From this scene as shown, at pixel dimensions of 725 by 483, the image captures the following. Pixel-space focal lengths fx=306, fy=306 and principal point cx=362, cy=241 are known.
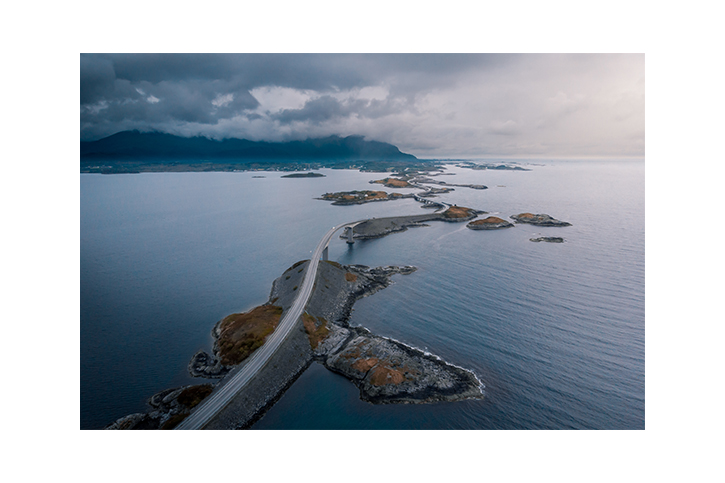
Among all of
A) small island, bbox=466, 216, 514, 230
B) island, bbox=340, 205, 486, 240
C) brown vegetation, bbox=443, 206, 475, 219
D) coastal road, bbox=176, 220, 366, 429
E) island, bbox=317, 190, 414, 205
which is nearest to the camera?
coastal road, bbox=176, 220, 366, 429

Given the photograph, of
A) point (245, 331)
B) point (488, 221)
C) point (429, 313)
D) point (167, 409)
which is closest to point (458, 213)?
point (488, 221)

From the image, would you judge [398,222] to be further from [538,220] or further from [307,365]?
[307,365]

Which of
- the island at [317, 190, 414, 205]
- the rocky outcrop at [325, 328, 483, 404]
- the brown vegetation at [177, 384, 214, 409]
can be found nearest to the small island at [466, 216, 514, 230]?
the island at [317, 190, 414, 205]

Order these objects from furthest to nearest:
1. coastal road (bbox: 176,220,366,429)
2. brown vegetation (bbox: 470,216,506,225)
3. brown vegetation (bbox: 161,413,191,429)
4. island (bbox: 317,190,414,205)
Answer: island (bbox: 317,190,414,205) < brown vegetation (bbox: 470,216,506,225) < coastal road (bbox: 176,220,366,429) < brown vegetation (bbox: 161,413,191,429)

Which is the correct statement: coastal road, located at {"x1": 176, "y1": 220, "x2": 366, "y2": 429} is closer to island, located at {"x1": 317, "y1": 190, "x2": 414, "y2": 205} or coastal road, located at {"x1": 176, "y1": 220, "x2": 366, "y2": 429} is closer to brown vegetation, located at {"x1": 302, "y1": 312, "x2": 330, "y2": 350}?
brown vegetation, located at {"x1": 302, "y1": 312, "x2": 330, "y2": 350}

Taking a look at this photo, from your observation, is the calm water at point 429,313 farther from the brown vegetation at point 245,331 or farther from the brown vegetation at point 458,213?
the brown vegetation at point 458,213

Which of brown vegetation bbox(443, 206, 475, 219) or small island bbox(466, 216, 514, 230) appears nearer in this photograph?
small island bbox(466, 216, 514, 230)

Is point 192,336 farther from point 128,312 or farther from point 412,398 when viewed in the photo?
point 412,398
